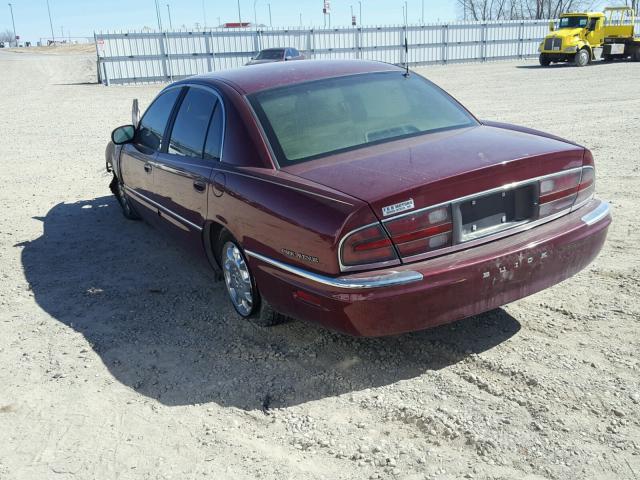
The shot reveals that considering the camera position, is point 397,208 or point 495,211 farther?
point 495,211

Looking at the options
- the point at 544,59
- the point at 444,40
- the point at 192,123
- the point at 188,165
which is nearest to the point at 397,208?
the point at 188,165

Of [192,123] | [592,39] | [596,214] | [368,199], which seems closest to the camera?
[368,199]

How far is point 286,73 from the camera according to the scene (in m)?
4.38

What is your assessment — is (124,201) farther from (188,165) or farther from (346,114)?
(346,114)

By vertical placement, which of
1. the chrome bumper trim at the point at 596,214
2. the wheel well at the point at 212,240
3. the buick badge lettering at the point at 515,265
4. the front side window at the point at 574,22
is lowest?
the wheel well at the point at 212,240

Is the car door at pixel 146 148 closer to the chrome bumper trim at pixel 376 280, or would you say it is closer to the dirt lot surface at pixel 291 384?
the dirt lot surface at pixel 291 384

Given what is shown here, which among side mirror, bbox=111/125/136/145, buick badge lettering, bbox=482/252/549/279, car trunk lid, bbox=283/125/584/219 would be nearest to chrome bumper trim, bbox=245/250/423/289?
car trunk lid, bbox=283/125/584/219

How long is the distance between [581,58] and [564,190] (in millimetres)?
27639

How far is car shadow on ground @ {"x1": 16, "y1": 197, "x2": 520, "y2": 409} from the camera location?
3438 mm

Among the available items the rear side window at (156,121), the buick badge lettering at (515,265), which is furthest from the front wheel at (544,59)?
the buick badge lettering at (515,265)

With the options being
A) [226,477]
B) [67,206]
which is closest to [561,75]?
[67,206]

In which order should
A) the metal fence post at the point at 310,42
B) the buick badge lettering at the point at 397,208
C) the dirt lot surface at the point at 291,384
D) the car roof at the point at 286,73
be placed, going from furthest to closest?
the metal fence post at the point at 310,42 < the car roof at the point at 286,73 < the buick badge lettering at the point at 397,208 < the dirt lot surface at the point at 291,384

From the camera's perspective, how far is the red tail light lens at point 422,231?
3039mm

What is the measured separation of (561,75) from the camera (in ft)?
78.0
